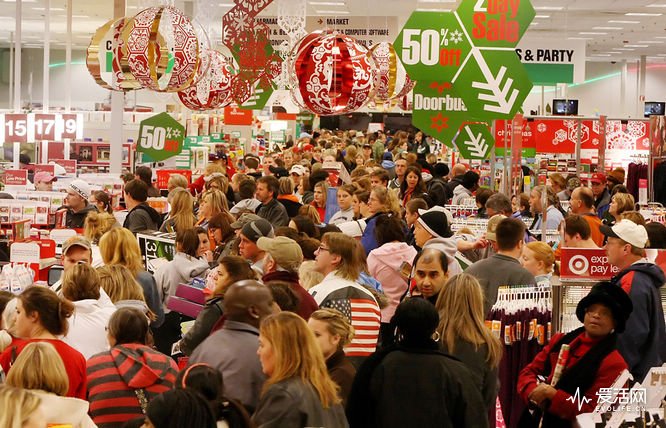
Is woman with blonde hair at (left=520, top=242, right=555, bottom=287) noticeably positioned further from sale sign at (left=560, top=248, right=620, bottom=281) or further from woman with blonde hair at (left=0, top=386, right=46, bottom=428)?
woman with blonde hair at (left=0, top=386, right=46, bottom=428)

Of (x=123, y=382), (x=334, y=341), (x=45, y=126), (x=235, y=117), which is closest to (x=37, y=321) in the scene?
(x=123, y=382)

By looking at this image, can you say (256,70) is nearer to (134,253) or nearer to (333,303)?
(134,253)

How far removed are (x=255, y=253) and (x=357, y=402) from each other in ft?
9.27

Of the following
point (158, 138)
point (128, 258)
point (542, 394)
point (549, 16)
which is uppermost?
point (549, 16)

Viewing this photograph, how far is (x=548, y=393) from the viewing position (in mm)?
4906

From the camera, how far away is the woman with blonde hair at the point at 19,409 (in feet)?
11.0

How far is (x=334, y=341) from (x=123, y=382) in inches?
35.4

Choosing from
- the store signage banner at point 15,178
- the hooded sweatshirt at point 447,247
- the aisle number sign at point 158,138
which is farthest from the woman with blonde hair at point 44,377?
the store signage banner at point 15,178

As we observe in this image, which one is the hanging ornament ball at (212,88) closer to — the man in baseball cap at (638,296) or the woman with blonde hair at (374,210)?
the woman with blonde hair at (374,210)

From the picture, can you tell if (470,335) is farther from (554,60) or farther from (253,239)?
(554,60)

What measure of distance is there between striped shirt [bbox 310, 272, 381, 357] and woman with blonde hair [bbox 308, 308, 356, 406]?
96 centimetres

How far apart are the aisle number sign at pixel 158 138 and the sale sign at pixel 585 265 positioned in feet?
32.6

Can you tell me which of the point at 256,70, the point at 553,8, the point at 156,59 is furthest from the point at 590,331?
the point at 553,8

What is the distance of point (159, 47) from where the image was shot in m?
8.86
